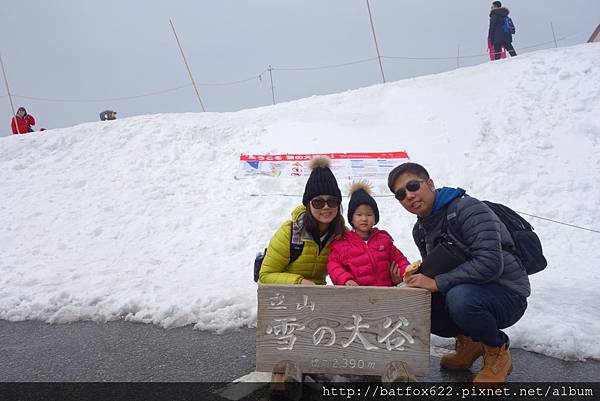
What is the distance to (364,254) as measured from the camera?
298 cm

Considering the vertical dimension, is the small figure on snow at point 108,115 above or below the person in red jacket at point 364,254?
above

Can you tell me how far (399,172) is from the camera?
2.86 meters

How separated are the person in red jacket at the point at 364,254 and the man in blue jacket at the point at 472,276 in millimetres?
298

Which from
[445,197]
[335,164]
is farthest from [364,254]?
[335,164]

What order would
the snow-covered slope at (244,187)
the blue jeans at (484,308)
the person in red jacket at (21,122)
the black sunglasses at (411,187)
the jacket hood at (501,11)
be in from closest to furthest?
the blue jeans at (484,308)
the black sunglasses at (411,187)
the snow-covered slope at (244,187)
the jacket hood at (501,11)
the person in red jacket at (21,122)

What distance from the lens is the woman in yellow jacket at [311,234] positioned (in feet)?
9.71

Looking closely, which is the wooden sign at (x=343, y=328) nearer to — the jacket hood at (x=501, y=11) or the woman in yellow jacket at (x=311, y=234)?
the woman in yellow jacket at (x=311, y=234)

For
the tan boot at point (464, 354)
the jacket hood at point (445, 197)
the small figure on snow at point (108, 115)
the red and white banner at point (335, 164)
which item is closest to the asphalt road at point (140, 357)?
the tan boot at point (464, 354)

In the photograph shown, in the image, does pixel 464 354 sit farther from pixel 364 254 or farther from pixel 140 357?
pixel 140 357

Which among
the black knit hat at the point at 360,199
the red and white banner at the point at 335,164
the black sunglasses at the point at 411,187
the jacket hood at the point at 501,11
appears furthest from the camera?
the jacket hood at the point at 501,11

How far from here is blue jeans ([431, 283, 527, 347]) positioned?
248cm

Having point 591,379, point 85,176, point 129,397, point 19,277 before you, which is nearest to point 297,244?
point 129,397

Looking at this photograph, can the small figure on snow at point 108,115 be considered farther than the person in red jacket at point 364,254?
Yes

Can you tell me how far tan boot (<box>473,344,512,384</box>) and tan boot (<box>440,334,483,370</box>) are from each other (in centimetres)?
29
